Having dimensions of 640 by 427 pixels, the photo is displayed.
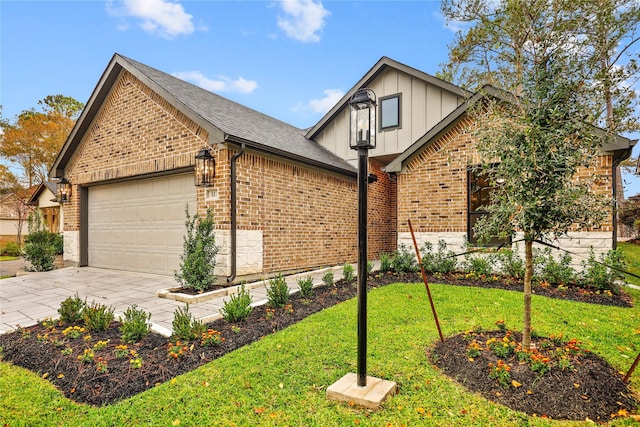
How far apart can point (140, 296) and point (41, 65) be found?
438 inches

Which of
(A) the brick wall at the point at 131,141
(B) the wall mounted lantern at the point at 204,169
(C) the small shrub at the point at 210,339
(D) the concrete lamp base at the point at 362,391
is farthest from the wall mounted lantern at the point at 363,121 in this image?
(A) the brick wall at the point at 131,141

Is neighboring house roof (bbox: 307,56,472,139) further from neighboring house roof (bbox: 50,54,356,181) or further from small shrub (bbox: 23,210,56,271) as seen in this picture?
small shrub (bbox: 23,210,56,271)

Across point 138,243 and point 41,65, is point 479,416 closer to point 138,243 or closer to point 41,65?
point 138,243

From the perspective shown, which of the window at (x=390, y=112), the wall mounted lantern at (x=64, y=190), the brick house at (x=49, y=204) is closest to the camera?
the wall mounted lantern at (x=64, y=190)

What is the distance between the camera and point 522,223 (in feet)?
11.0

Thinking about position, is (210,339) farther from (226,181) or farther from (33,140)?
(33,140)

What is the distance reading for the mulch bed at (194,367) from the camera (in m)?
2.74

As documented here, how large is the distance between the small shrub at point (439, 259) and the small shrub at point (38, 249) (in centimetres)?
1045

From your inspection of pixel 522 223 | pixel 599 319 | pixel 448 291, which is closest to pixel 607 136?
pixel 522 223

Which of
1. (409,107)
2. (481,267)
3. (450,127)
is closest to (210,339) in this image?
(481,267)

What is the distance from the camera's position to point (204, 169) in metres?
7.10

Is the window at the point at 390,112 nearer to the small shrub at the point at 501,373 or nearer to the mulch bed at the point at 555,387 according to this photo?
the mulch bed at the point at 555,387

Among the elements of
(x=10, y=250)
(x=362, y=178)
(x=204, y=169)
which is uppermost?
(x=204, y=169)

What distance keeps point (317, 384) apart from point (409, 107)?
34.1 feet
